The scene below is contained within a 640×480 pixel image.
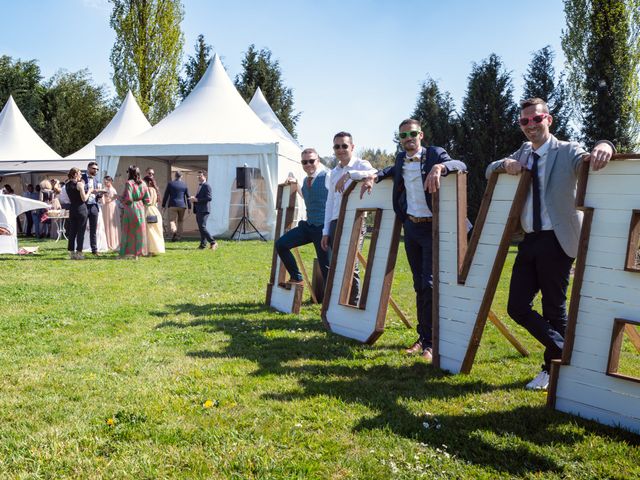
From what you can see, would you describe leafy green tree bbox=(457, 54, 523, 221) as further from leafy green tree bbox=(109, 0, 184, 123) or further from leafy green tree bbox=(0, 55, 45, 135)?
leafy green tree bbox=(0, 55, 45, 135)

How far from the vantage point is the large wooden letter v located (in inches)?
153

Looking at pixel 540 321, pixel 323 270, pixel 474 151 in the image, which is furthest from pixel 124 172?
pixel 540 321

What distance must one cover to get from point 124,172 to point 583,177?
17.8 meters

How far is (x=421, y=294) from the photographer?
4828mm

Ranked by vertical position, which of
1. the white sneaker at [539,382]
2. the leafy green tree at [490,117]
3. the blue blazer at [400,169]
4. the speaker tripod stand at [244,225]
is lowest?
the white sneaker at [539,382]

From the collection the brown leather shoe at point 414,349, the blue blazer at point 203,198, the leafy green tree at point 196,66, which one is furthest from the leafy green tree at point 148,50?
the brown leather shoe at point 414,349

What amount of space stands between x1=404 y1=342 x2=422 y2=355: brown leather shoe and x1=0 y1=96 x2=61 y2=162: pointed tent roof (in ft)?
72.1

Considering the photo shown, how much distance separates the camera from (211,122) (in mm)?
18422

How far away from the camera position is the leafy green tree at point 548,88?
20500mm

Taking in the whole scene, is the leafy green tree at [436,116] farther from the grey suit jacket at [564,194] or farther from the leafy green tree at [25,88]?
the leafy green tree at [25,88]

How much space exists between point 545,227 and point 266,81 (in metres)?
38.8

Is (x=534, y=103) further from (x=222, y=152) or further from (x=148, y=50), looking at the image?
(x=148, y=50)

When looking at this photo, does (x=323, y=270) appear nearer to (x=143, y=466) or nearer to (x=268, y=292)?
(x=268, y=292)

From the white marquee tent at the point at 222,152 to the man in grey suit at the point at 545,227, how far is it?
13.7m
